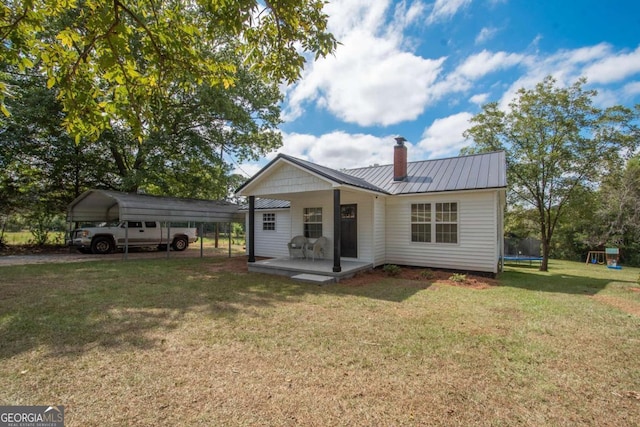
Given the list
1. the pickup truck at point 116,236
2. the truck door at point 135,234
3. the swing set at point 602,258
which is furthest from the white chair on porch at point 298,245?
the swing set at point 602,258

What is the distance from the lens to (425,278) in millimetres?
9000

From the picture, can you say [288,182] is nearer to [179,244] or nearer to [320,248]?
[320,248]

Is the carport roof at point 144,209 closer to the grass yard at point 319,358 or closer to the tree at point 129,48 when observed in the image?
the grass yard at point 319,358

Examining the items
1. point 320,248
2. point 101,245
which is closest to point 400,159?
point 320,248

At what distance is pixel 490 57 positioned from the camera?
10.0 m

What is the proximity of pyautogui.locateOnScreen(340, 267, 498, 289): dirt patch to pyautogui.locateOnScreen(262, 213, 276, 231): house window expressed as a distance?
592 cm

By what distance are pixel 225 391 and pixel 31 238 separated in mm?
21699

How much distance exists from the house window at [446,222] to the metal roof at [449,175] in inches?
26.1

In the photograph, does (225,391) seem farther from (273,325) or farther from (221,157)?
(221,157)

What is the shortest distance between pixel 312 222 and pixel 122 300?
7.34 metres

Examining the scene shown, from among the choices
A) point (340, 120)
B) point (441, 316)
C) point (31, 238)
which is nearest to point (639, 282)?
point (441, 316)

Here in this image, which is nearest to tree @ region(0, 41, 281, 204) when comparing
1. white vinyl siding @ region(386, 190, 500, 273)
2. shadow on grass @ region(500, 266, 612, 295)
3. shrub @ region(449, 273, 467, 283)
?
white vinyl siding @ region(386, 190, 500, 273)

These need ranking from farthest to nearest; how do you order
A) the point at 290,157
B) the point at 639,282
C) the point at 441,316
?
the point at 290,157, the point at 639,282, the point at 441,316

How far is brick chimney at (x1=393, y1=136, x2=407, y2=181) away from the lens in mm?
11617
